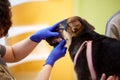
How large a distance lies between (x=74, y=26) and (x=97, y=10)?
2.63ft

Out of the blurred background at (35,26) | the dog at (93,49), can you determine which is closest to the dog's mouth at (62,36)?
the dog at (93,49)

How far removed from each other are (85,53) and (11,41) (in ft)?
2.55

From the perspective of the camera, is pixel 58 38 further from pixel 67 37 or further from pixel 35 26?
pixel 35 26

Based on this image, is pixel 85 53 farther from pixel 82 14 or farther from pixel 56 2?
pixel 82 14

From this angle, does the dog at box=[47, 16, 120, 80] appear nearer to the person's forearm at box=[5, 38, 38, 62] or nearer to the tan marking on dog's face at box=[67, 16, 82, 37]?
the tan marking on dog's face at box=[67, 16, 82, 37]

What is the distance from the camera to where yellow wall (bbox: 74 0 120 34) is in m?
2.03

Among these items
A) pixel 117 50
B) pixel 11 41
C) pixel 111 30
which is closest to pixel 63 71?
pixel 11 41

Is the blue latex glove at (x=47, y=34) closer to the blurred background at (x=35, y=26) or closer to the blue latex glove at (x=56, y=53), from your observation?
the blue latex glove at (x=56, y=53)

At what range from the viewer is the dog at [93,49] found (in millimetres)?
1083

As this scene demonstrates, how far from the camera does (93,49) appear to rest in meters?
1.13

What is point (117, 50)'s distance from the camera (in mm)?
1086

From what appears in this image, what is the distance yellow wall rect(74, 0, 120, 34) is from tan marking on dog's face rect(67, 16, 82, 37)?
0.68 m

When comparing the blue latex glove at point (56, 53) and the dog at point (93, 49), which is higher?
the dog at point (93, 49)

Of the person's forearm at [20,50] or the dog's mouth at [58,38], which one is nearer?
the dog's mouth at [58,38]
